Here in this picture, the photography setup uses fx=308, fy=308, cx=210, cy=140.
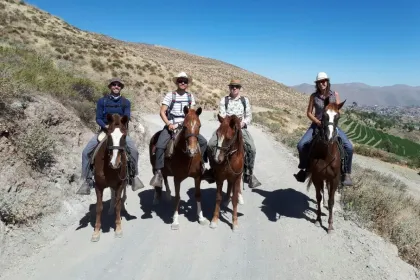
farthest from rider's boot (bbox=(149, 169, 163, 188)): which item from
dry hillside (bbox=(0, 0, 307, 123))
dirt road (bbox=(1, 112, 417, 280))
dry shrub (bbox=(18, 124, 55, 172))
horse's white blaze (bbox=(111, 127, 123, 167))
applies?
dry hillside (bbox=(0, 0, 307, 123))

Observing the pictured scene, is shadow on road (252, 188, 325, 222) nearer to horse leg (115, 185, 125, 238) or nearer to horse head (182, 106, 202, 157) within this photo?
horse head (182, 106, 202, 157)

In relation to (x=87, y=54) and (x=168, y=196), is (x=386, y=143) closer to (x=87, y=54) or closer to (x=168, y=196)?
(x=87, y=54)

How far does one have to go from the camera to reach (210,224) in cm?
720

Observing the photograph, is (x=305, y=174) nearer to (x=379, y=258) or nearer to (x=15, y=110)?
(x=379, y=258)

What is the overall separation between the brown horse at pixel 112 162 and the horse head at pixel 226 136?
1.83 m

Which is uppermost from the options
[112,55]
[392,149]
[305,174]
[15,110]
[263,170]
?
[112,55]

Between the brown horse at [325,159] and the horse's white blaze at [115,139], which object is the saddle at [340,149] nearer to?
the brown horse at [325,159]

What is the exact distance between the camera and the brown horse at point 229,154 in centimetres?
620

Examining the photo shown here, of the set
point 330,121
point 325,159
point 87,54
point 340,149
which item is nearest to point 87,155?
point 330,121

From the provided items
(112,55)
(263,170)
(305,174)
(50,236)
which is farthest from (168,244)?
(112,55)

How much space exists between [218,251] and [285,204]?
3.37 m

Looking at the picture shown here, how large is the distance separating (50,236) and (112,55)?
3723 centimetres

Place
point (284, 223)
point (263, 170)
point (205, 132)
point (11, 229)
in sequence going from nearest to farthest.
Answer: point (11, 229) < point (284, 223) < point (263, 170) < point (205, 132)

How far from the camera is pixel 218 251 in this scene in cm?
623
